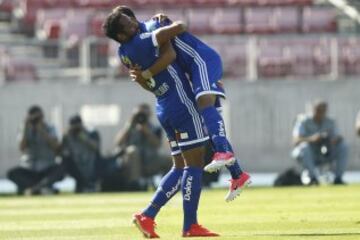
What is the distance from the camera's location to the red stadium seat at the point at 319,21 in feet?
99.2

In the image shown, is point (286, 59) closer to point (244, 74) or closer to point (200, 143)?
point (244, 74)

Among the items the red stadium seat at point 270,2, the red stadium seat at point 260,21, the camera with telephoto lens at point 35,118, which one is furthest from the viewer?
the red stadium seat at point 270,2

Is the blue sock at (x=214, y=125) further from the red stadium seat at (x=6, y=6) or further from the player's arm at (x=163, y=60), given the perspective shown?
the red stadium seat at (x=6, y=6)

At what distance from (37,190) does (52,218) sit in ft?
24.5

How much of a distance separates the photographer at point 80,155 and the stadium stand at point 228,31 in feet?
16.8

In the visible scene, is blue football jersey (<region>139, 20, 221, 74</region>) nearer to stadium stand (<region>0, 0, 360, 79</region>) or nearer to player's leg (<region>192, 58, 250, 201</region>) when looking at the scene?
player's leg (<region>192, 58, 250, 201</region>)

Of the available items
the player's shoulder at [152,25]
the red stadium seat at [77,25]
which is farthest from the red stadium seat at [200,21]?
the player's shoulder at [152,25]

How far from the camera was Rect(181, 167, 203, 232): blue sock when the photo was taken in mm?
10805

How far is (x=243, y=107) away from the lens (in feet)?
92.8

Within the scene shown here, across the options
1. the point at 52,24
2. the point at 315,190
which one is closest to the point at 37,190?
the point at 315,190

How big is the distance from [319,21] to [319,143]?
8.21m

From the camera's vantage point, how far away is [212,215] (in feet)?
47.0

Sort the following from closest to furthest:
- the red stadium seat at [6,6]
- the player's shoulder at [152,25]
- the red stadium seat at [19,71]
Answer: the player's shoulder at [152,25] < the red stadium seat at [19,71] < the red stadium seat at [6,6]

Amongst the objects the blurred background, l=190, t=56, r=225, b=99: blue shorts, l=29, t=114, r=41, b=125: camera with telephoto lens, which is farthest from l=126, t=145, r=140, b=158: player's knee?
l=190, t=56, r=225, b=99: blue shorts
